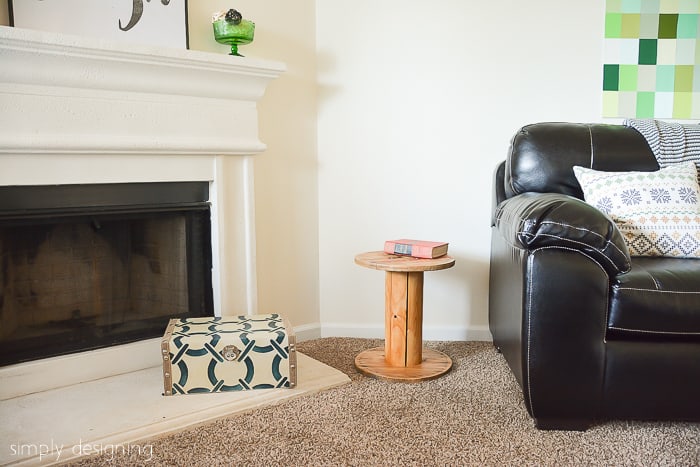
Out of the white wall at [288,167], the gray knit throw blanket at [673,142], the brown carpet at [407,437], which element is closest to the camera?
the brown carpet at [407,437]

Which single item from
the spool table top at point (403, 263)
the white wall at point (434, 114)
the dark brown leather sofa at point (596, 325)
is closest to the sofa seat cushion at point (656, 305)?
the dark brown leather sofa at point (596, 325)

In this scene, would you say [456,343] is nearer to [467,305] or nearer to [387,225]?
[467,305]

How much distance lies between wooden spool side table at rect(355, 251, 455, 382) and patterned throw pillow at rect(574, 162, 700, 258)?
575mm

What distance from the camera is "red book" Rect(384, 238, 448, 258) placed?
226 cm

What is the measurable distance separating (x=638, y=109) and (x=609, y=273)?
1252 mm

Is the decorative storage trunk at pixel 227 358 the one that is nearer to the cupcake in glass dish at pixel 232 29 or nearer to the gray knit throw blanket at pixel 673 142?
the cupcake in glass dish at pixel 232 29

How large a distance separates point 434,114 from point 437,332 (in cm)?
96

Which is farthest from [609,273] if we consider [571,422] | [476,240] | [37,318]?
[37,318]

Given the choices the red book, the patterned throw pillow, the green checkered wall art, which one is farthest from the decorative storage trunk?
the green checkered wall art

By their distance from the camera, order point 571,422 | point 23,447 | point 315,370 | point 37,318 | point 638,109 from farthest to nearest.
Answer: point 638,109
point 315,370
point 37,318
point 571,422
point 23,447

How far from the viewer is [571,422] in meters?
1.78

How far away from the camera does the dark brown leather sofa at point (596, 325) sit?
1.69 m

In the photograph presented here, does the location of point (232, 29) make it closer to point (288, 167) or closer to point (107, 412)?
point (288, 167)

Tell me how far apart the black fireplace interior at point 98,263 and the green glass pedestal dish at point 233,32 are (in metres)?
0.53
